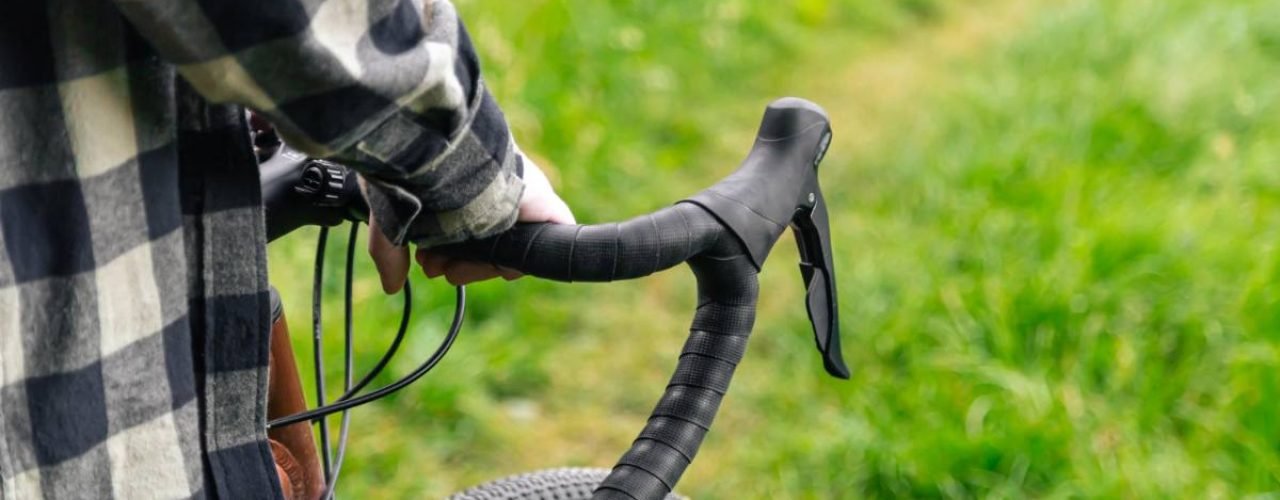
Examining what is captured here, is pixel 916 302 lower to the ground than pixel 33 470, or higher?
lower

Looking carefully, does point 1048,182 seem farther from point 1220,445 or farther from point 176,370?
point 176,370

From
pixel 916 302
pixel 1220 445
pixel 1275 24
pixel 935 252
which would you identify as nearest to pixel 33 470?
pixel 1220 445

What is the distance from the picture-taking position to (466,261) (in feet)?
3.96

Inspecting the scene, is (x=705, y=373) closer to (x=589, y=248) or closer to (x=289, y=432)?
(x=589, y=248)

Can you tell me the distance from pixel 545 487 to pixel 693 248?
516mm

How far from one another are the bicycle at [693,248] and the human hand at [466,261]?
0.05 ft

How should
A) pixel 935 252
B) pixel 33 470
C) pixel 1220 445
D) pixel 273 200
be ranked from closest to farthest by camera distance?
1. pixel 33 470
2. pixel 273 200
3. pixel 1220 445
4. pixel 935 252

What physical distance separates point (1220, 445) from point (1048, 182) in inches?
45.6

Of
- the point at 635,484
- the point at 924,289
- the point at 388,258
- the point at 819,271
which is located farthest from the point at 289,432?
the point at 924,289

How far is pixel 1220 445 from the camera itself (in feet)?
8.80

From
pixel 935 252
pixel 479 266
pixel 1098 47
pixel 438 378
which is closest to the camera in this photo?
pixel 479 266

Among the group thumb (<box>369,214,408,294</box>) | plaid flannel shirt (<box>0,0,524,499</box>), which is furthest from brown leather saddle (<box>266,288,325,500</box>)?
plaid flannel shirt (<box>0,0,524,499</box>)

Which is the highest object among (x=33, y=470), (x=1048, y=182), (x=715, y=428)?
(x=33, y=470)

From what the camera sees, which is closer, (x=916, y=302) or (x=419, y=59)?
(x=419, y=59)
